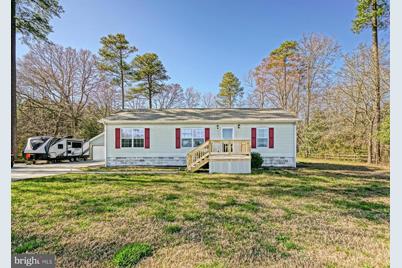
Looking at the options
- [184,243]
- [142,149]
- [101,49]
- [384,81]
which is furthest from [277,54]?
[184,243]

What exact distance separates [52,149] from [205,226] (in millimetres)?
15243

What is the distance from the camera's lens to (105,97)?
2164cm

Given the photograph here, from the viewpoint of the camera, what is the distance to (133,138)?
37.8ft

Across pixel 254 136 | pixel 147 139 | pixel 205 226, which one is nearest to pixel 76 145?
pixel 147 139

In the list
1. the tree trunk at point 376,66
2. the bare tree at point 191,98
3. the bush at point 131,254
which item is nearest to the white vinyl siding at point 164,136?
the tree trunk at point 376,66

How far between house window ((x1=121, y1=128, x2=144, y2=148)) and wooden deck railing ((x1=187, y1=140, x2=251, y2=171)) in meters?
3.99

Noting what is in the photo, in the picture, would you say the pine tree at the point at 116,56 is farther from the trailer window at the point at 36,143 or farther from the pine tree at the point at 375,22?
the pine tree at the point at 375,22

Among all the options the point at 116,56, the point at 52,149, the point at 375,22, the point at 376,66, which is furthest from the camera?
the point at 116,56

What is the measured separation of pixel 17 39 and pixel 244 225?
15345mm

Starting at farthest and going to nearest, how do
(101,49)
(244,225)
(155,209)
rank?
(101,49) < (155,209) < (244,225)

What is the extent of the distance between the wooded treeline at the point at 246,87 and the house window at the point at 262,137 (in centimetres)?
864

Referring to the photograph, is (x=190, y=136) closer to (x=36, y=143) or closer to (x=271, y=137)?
(x=271, y=137)

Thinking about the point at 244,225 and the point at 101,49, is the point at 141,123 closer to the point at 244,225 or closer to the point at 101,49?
the point at 244,225

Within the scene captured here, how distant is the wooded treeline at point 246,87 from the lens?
14594mm
